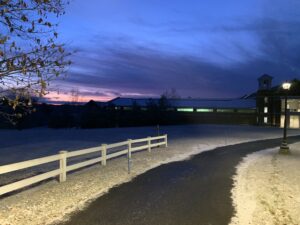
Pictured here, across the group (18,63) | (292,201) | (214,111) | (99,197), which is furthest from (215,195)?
(214,111)

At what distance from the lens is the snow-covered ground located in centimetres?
750

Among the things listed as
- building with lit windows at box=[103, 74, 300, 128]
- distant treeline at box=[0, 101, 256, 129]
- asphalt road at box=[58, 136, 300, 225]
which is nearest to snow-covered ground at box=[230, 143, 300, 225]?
asphalt road at box=[58, 136, 300, 225]

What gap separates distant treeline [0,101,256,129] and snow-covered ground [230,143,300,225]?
53.9 meters

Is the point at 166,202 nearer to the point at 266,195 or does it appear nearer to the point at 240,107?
the point at 266,195

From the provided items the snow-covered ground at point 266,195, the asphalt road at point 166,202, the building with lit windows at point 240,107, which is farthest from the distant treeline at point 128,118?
the asphalt road at point 166,202

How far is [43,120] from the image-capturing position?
8144 centimetres

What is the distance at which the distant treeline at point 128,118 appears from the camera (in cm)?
6762

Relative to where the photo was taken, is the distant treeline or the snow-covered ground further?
the distant treeline

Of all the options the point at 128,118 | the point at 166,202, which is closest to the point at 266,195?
the point at 166,202

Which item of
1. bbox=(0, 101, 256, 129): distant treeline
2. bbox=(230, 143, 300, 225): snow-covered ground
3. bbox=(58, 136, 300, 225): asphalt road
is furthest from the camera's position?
bbox=(0, 101, 256, 129): distant treeline

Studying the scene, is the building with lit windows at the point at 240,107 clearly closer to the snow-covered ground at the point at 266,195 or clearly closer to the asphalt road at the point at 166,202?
the snow-covered ground at the point at 266,195

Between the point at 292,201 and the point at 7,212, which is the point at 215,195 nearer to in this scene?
the point at 292,201

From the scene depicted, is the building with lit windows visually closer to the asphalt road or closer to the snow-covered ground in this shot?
the snow-covered ground

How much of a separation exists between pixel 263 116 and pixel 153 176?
2360 inches
